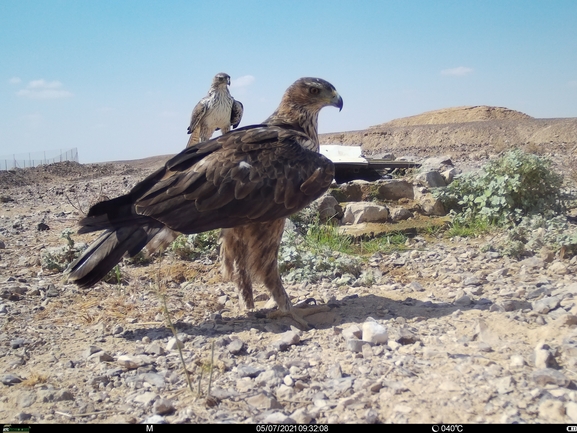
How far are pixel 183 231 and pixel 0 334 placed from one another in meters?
→ 1.74

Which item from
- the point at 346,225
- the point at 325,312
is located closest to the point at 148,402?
the point at 325,312

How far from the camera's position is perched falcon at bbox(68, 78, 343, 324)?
171 inches

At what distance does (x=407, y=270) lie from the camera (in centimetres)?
579

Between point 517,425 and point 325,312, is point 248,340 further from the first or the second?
point 517,425

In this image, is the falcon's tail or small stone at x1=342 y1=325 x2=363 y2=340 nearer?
small stone at x1=342 y1=325 x2=363 y2=340

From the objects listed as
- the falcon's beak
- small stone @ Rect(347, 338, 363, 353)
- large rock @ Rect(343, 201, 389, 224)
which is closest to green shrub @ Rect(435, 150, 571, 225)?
large rock @ Rect(343, 201, 389, 224)

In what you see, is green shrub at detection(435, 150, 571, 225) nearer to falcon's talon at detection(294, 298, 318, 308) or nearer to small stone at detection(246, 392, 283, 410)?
falcon's talon at detection(294, 298, 318, 308)

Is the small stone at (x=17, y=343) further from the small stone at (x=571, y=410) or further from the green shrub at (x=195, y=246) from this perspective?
the small stone at (x=571, y=410)

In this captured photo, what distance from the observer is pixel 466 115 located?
40719mm

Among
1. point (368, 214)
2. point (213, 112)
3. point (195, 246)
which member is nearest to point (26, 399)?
point (195, 246)

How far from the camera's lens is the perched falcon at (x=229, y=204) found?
171 inches

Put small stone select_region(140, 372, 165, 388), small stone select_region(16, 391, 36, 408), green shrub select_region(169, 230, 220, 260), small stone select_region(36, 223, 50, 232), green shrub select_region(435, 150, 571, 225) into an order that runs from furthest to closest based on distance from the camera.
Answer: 1. small stone select_region(36, 223, 50, 232)
2. green shrub select_region(435, 150, 571, 225)
3. green shrub select_region(169, 230, 220, 260)
4. small stone select_region(140, 372, 165, 388)
5. small stone select_region(16, 391, 36, 408)

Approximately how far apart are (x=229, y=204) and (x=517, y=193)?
434 centimetres

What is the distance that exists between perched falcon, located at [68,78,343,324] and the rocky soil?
0.52 metres
